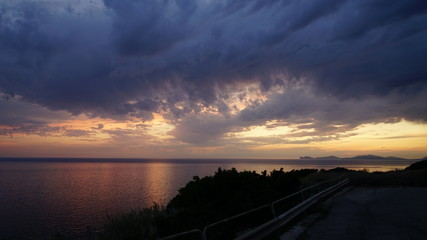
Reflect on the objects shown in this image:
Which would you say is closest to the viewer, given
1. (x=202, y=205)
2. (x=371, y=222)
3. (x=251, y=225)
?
(x=371, y=222)

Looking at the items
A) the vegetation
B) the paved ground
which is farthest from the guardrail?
the paved ground

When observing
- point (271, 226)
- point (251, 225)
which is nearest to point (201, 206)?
point (251, 225)

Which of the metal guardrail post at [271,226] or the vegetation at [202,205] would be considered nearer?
the metal guardrail post at [271,226]

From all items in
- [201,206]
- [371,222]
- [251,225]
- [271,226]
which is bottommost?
[251,225]

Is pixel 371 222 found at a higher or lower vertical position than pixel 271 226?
lower

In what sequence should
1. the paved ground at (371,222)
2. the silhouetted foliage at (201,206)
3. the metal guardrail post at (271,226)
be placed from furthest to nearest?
1. the silhouetted foliage at (201,206)
2. the paved ground at (371,222)
3. the metal guardrail post at (271,226)

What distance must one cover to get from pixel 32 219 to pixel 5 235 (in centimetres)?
568

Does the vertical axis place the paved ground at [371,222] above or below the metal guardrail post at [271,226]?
below

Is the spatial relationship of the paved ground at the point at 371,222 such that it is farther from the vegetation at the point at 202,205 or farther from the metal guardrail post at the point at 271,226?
the vegetation at the point at 202,205

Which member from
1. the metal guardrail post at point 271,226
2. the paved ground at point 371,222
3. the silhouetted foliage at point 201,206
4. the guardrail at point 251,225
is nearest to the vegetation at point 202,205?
the silhouetted foliage at point 201,206

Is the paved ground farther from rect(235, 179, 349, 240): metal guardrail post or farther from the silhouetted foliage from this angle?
the silhouetted foliage

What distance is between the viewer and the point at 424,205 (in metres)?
11.9

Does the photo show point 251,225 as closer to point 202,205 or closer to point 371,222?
point 202,205

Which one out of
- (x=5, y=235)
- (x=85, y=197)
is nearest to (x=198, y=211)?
(x=5, y=235)
